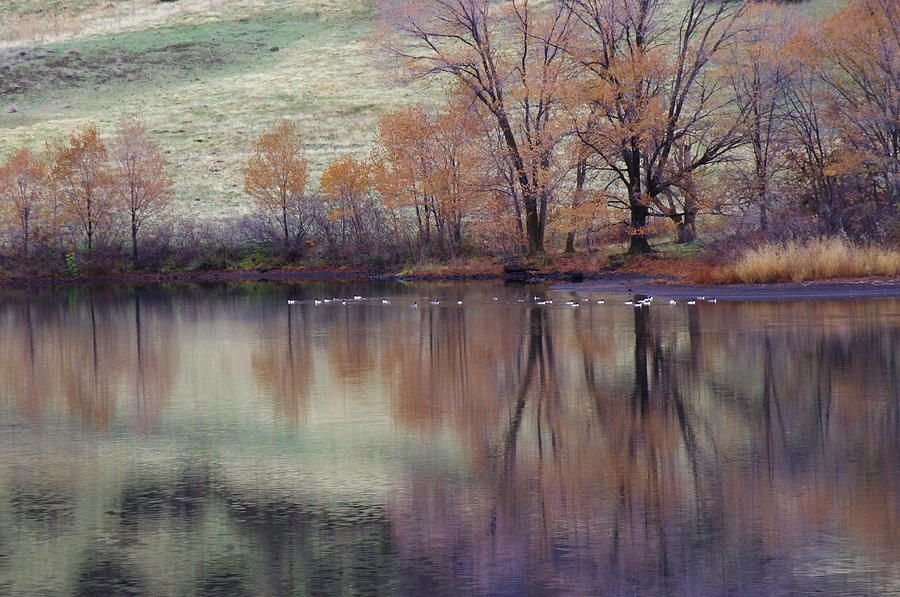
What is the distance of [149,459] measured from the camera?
1091cm

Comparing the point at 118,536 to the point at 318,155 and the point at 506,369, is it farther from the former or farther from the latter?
the point at 318,155

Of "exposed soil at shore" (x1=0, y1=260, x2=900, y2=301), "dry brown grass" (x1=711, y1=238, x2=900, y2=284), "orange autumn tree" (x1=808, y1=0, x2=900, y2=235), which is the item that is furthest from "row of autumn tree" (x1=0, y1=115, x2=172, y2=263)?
"dry brown grass" (x1=711, y1=238, x2=900, y2=284)

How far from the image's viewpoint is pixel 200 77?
90.9 m

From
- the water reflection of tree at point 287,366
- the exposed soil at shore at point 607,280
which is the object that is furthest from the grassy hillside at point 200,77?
the water reflection of tree at point 287,366

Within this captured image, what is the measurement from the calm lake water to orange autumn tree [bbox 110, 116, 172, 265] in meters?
37.2

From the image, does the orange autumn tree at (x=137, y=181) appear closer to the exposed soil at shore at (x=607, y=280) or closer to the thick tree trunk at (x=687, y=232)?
the exposed soil at shore at (x=607, y=280)

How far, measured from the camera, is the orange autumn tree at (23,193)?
55.6m

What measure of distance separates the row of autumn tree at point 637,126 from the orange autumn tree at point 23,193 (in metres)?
17.2

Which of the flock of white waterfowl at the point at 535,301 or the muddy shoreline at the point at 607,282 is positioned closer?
the muddy shoreline at the point at 607,282

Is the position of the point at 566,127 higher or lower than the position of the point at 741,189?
higher

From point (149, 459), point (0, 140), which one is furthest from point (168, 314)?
point (0, 140)

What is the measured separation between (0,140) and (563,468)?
73.1 m

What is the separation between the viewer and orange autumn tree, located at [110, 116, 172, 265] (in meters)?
56.1

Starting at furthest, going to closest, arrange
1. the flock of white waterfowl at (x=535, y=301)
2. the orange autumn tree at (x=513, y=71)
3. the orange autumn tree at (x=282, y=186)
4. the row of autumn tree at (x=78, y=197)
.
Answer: the orange autumn tree at (x=282, y=186), the row of autumn tree at (x=78, y=197), the orange autumn tree at (x=513, y=71), the flock of white waterfowl at (x=535, y=301)
